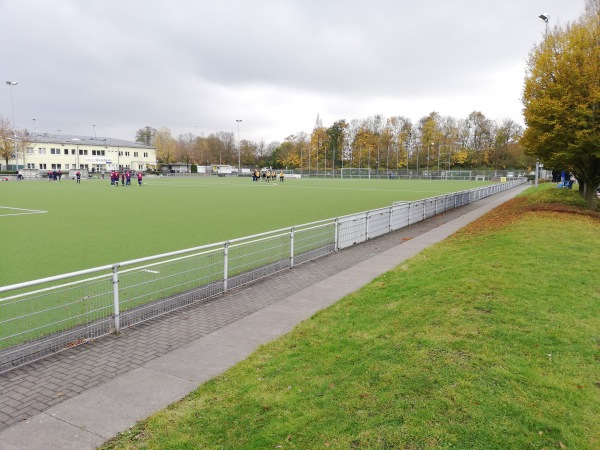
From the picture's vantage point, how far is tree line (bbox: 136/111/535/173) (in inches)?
4053

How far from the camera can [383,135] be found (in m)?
111

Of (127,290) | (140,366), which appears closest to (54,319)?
(127,290)

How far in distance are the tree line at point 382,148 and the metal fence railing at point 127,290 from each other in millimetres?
90316

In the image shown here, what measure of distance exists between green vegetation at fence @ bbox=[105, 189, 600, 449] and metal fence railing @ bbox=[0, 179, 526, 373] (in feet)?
7.79

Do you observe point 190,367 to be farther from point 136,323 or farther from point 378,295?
point 378,295

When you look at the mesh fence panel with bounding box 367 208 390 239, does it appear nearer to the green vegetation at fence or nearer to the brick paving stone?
the brick paving stone

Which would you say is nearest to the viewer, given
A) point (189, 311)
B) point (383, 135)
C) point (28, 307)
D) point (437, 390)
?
point (437, 390)

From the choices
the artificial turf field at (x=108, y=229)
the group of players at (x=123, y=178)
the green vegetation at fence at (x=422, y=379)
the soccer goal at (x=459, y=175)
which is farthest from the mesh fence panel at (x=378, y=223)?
the soccer goal at (x=459, y=175)

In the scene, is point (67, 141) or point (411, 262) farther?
point (67, 141)

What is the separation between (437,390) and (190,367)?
2787mm

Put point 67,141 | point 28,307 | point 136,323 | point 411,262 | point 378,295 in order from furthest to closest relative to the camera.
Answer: point 67,141 → point 411,262 → point 378,295 → point 136,323 → point 28,307

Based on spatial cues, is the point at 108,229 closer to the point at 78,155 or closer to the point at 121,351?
the point at 121,351

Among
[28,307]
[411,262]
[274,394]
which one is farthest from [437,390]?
[411,262]

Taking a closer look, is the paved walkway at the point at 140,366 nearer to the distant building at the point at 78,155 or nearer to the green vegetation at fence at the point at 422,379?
the green vegetation at fence at the point at 422,379
